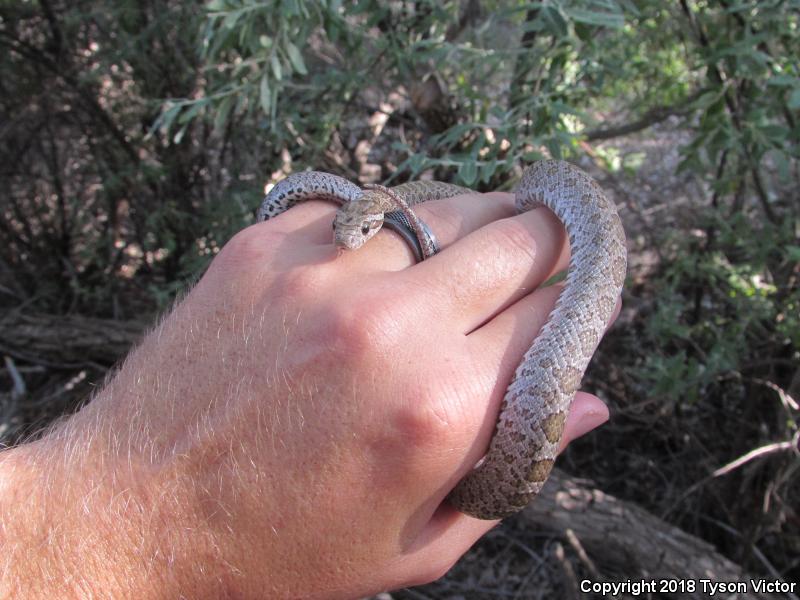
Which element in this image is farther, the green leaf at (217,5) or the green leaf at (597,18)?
the green leaf at (217,5)

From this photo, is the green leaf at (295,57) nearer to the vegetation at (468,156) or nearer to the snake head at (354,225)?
the vegetation at (468,156)

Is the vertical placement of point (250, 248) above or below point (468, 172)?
above

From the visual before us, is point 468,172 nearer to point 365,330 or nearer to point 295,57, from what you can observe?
point 295,57

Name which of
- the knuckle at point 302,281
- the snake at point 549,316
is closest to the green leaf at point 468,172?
the snake at point 549,316

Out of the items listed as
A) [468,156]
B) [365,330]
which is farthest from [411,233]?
[468,156]

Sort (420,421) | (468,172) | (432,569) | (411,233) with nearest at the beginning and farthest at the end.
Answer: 1. (420,421)
2. (432,569)
3. (411,233)
4. (468,172)

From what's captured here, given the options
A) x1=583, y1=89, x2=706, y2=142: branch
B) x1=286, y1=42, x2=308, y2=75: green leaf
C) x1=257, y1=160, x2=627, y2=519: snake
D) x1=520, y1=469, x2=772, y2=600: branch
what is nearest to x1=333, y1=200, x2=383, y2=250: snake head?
x1=257, y1=160, x2=627, y2=519: snake

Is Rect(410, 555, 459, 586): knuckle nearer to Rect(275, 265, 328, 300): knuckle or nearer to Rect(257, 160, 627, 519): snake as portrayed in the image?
Rect(257, 160, 627, 519): snake
